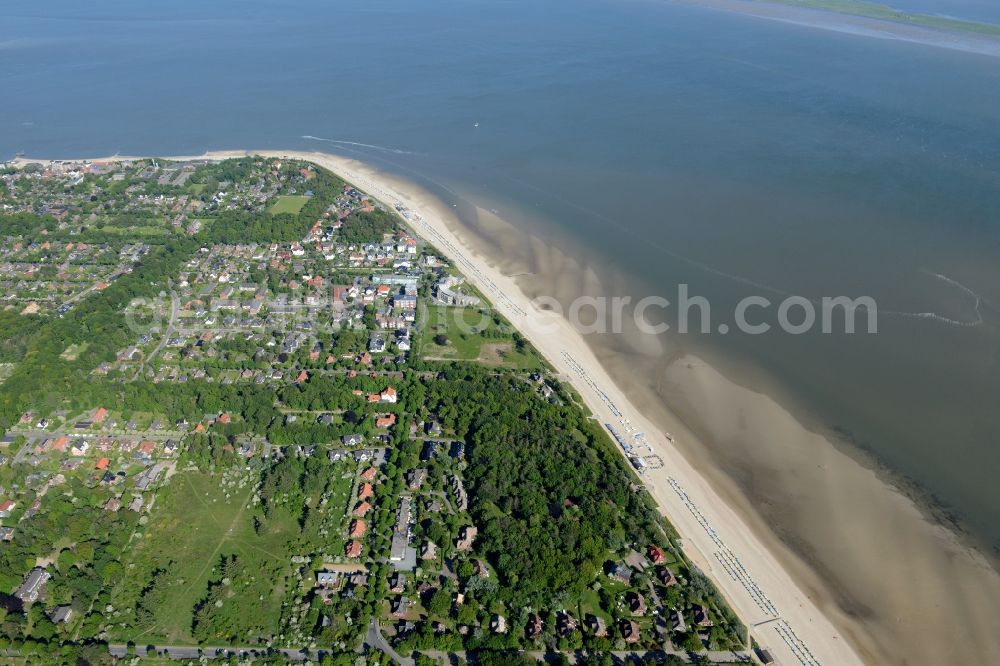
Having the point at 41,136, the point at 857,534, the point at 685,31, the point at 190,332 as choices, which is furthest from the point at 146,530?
the point at 685,31

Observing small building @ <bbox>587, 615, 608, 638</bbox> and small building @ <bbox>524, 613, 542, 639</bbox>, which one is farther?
small building @ <bbox>587, 615, 608, 638</bbox>

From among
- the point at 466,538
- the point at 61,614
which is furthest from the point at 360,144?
the point at 61,614

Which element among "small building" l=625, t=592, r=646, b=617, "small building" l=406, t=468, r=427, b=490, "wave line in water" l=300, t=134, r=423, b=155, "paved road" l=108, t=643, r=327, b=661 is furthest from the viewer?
"wave line in water" l=300, t=134, r=423, b=155

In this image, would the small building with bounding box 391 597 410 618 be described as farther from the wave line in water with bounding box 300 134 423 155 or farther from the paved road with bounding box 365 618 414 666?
the wave line in water with bounding box 300 134 423 155

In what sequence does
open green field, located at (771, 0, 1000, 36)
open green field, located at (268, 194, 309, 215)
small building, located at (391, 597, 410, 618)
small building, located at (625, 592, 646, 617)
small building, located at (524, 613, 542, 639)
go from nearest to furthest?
small building, located at (524, 613, 542, 639), small building, located at (391, 597, 410, 618), small building, located at (625, 592, 646, 617), open green field, located at (268, 194, 309, 215), open green field, located at (771, 0, 1000, 36)

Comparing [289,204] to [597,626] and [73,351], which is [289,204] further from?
[597,626]

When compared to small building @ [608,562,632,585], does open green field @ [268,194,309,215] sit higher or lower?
higher

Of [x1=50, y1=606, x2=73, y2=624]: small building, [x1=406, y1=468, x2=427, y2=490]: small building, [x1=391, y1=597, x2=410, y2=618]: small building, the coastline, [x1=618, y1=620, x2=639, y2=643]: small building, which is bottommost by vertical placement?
[x1=618, y1=620, x2=639, y2=643]: small building

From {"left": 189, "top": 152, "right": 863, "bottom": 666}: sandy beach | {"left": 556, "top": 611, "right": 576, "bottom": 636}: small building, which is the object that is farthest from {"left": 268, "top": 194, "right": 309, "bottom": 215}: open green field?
{"left": 556, "top": 611, "right": 576, "bottom": 636}: small building
